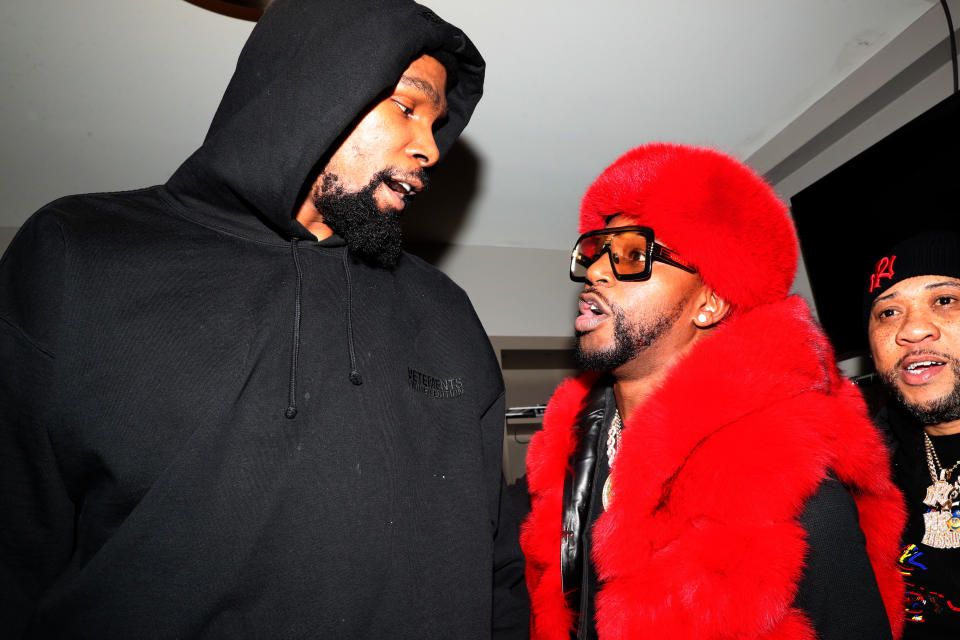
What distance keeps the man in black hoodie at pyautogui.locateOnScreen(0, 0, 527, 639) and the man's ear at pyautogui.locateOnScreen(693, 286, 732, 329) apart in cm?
72

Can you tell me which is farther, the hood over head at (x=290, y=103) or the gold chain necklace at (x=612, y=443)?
the gold chain necklace at (x=612, y=443)

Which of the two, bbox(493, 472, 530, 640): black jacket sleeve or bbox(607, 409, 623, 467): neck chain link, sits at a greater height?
bbox(607, 409, 623, 467): neck chain link

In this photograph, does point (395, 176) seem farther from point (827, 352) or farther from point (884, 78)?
point (884, 78)

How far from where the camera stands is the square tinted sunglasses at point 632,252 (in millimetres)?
1738

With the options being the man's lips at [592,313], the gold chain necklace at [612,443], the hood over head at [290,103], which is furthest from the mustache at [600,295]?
the hood over head at [290,103]

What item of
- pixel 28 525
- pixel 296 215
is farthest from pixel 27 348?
pixel 296 215

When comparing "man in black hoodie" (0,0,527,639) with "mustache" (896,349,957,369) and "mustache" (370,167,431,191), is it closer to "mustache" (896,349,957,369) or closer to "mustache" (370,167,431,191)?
"mustache" (370,167,431,191)

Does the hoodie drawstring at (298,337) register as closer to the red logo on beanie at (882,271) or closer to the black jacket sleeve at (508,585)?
the black jacket sleeve at (508,585)

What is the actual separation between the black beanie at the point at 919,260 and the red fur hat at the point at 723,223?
947 mm

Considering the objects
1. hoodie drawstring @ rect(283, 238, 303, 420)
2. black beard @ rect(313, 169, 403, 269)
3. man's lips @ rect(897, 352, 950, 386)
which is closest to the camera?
hoodie drawstring @ rect(283, 238, 303, 420)

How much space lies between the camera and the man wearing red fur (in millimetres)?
1234

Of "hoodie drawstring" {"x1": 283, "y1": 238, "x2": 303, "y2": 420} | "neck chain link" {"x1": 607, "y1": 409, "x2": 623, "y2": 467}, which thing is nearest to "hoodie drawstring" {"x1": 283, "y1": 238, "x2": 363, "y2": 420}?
"hoodie drawstring" {"x1": 283, "y1": 238, "x2": 303, "y2": 420}

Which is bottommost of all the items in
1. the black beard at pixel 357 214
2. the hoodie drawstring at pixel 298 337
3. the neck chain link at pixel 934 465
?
the neck chain link at pixel 934 465

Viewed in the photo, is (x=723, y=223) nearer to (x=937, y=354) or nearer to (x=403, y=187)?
(x=403, y=187)
